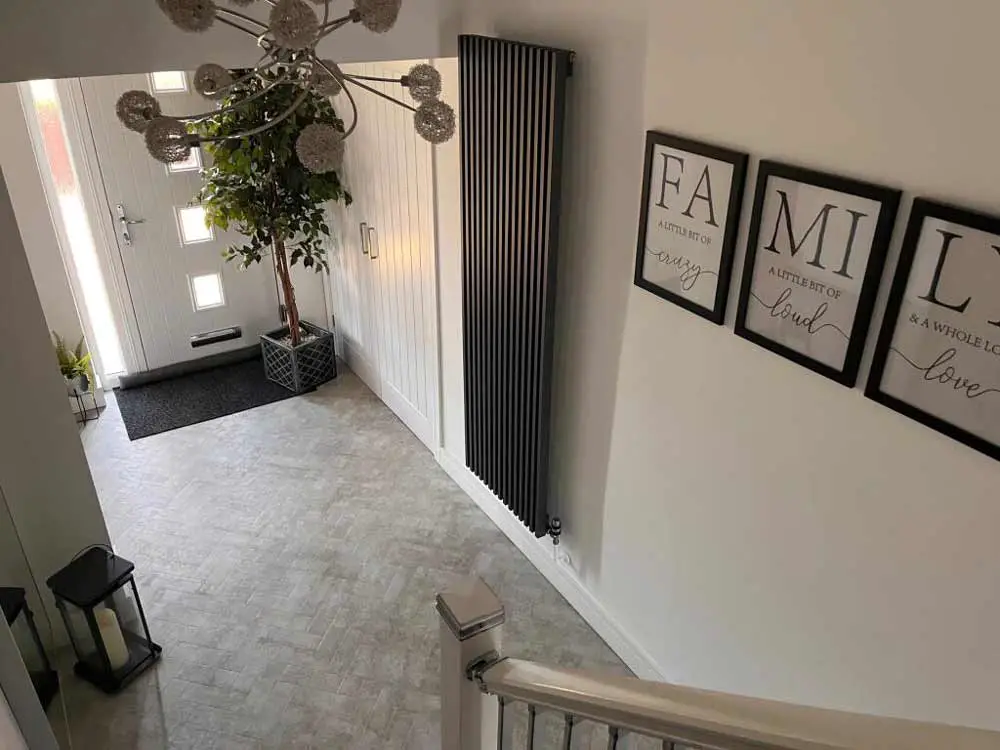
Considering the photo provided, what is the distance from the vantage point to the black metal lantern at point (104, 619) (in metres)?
2.60

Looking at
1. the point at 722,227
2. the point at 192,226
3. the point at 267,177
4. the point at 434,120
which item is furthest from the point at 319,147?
the point at 192,226

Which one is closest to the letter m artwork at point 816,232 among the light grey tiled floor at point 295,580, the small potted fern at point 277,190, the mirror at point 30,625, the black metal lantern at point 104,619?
the light grey tiled floor at point 295,580

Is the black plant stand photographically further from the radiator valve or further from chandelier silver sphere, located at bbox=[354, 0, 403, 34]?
chandelier silver sphere, located at bbox=[354, 0, 403, 34]

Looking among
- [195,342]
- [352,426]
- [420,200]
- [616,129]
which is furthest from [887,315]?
[195,342]

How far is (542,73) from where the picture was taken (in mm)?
2344

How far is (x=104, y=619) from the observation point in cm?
268

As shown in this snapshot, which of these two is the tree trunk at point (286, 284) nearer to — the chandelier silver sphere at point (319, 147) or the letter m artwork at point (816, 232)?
the chandelier silver sphere at point (319, 147)

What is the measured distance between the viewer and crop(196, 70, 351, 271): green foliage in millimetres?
3797

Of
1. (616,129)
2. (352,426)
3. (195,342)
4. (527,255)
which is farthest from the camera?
(195,342)

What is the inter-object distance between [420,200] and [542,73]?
1.29 m

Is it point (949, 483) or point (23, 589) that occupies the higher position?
point (949, 483)

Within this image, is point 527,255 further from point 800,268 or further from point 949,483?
point 949,483

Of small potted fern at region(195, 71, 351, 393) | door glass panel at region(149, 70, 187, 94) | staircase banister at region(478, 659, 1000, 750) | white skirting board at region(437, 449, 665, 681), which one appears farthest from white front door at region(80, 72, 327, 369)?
staircase banister at region(478, 659, 1000, 750)

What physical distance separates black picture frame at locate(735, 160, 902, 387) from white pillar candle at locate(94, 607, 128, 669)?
93.0 inches
